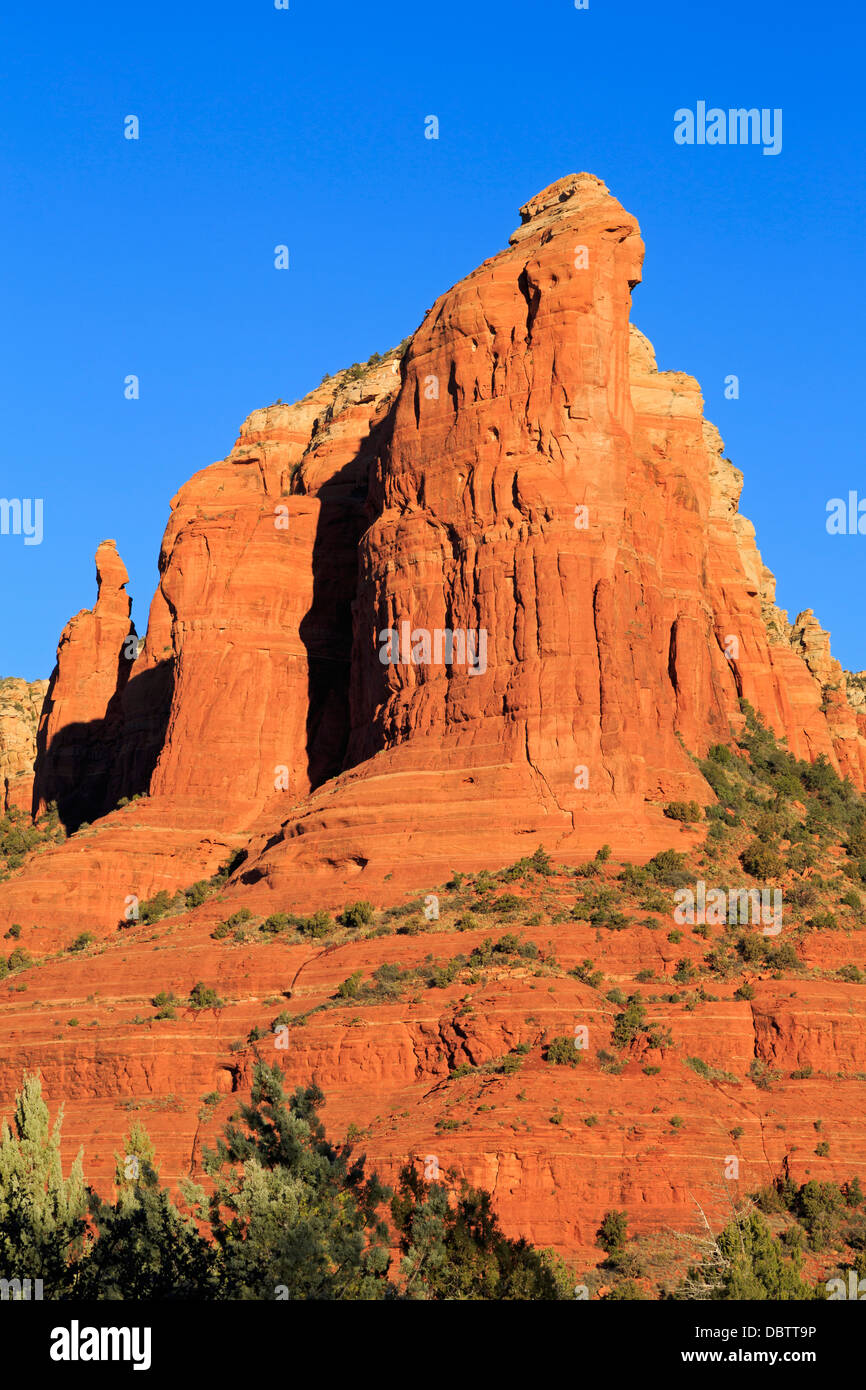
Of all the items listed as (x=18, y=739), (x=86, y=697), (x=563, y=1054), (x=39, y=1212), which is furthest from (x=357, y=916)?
(x=18, y=739)

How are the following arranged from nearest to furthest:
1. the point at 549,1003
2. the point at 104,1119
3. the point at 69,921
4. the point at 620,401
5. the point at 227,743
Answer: the point at 549,1003 < the point at 104,1119 < the point at 620,401 < the point at 69,921 < the point at 227,743

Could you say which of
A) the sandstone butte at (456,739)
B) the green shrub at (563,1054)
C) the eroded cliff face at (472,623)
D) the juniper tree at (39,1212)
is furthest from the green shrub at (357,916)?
the juniper tree at (39,1212)

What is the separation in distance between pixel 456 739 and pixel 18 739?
68352mm

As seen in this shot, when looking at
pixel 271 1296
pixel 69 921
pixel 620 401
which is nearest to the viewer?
pixel 271 1296

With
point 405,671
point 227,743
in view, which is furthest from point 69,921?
point 405,671

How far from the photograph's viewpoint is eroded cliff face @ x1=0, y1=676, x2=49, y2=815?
11650 cm

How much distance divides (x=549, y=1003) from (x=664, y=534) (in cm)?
3269

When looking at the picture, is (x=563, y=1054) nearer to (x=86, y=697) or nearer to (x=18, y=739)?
(x=86, y=697)

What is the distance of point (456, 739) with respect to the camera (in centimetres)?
6762

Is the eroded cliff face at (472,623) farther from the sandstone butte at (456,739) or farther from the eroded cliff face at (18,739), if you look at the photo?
the eroded cliff face at (18,739)

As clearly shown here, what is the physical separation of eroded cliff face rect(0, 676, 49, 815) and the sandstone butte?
1267cm

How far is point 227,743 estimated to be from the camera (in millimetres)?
84438
